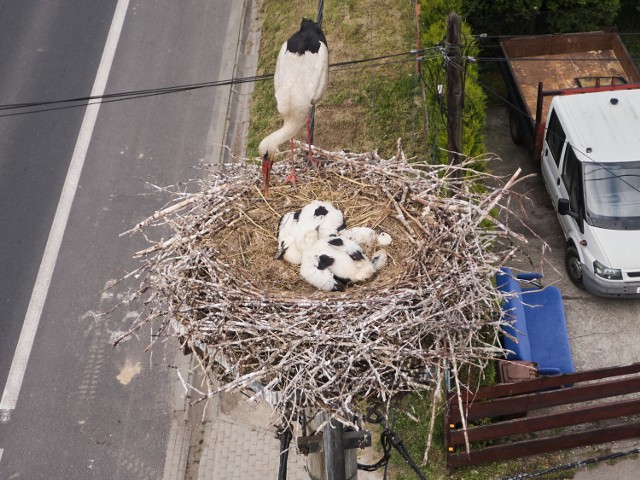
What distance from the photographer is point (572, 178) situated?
11664 millimetres

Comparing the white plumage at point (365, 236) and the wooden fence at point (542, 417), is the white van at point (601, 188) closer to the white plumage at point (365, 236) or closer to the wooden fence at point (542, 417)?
the wooden fence at point (542, 417)

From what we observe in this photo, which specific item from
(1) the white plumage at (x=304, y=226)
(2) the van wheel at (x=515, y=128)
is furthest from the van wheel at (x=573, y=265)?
(1) the white plumage at (x=304, y=226)

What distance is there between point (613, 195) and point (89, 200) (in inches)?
312

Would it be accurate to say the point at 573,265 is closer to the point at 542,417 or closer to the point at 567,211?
the point at 567,211

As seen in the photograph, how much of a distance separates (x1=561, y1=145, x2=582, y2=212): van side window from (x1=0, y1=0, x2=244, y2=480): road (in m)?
5.63

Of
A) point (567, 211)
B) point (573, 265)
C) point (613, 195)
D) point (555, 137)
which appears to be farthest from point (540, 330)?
point (555, 137)

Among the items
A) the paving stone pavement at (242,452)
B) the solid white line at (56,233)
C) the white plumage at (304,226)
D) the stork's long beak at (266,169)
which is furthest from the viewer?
the solid white line at (56,233)

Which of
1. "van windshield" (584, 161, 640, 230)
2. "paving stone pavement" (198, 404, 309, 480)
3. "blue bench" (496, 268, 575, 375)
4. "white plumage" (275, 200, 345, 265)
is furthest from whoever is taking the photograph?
"van windshield" (584, 161, 640, 230)

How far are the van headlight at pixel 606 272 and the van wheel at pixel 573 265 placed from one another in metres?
0.40

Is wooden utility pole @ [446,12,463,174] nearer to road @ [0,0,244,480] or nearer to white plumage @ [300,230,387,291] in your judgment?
white plumage @ [300,230,387,291]

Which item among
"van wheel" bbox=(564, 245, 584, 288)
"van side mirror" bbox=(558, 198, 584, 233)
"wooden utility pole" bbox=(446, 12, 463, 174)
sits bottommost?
"van wheel" bbox=(564, 245, 584, 288)

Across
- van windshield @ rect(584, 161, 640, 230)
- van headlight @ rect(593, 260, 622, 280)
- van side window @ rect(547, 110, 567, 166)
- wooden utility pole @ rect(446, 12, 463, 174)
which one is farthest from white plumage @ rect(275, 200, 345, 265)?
van side window @ rect(547, 110, 567, 166)

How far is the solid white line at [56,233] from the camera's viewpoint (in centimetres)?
1159

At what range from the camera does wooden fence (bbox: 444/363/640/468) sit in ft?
31.7
